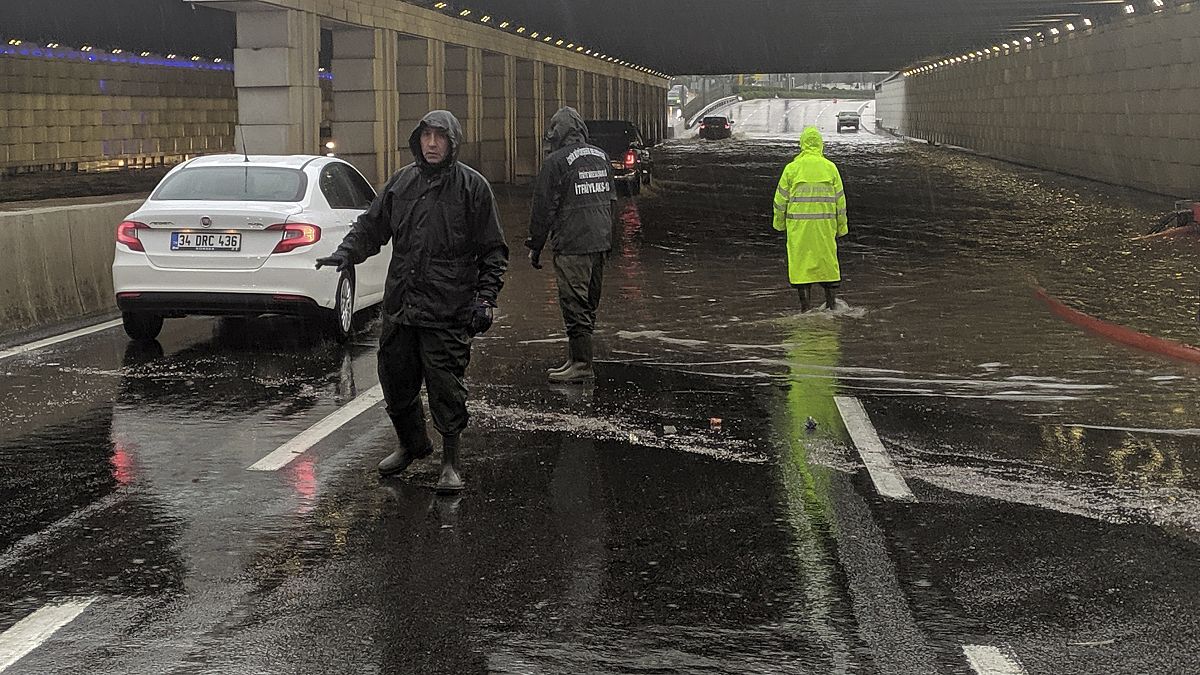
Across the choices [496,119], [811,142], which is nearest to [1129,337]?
[811,142]

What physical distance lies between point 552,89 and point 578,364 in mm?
43975

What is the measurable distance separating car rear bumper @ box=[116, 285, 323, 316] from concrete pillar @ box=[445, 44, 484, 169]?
26.7 metres

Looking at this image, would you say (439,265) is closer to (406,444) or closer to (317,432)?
(406,444)

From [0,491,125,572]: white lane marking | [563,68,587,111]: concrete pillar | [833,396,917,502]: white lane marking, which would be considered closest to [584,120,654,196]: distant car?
[563,68,587,111]: concrete pillar

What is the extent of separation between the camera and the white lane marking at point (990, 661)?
4742mm

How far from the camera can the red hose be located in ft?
38.1

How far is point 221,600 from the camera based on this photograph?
545 cm

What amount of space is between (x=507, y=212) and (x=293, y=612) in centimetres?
2592

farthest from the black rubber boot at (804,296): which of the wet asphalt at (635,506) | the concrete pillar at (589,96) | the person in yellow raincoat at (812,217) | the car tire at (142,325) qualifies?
the concrete pillar at (589,96)

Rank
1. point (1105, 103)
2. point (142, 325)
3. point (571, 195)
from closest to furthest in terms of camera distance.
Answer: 1. point (571, 195)
2. point (142, 325)
3. point (1105, 103)

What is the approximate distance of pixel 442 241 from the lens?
716 cm

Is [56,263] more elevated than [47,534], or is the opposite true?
[56,263]

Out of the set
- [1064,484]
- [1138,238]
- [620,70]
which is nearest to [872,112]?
[620,70]

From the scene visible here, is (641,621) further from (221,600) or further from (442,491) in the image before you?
(442,491)
